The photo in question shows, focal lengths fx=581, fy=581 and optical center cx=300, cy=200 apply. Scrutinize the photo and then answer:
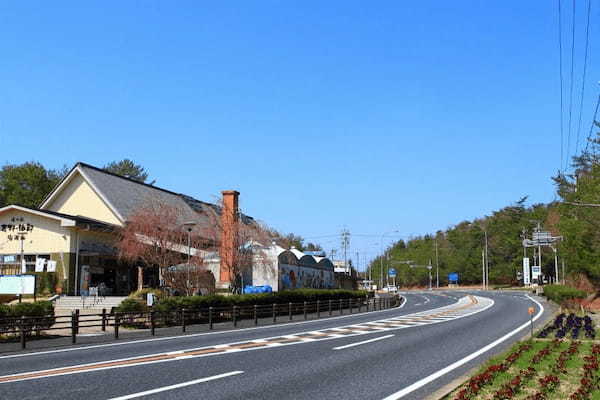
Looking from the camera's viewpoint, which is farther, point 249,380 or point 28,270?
point 28,270

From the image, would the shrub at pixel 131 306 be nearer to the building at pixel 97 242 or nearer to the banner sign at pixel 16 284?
the banner sign at pixel 16 284

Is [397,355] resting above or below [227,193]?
below

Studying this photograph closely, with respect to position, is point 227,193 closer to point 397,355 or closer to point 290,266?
point 290,266

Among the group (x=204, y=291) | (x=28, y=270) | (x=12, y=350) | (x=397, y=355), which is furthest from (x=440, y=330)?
(x=28, y=270)

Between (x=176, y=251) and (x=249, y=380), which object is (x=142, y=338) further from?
(x=176, y=251)

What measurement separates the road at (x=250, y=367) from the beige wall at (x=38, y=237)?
28.3m

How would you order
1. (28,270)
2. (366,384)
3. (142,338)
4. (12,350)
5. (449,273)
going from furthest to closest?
(449,273) < (28,270) < (142,338) < (12,350) < (366,384)

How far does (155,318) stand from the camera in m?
26.3

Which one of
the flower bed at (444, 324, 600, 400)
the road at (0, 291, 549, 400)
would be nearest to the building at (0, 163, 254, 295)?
the road at (0, 291, 549, 400)

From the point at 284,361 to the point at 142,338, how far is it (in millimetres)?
9274

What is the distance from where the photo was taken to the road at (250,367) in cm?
977

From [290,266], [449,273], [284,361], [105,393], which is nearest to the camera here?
[105,393]

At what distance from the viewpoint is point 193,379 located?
1088 centimetres

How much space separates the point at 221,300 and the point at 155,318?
5.03 meters
